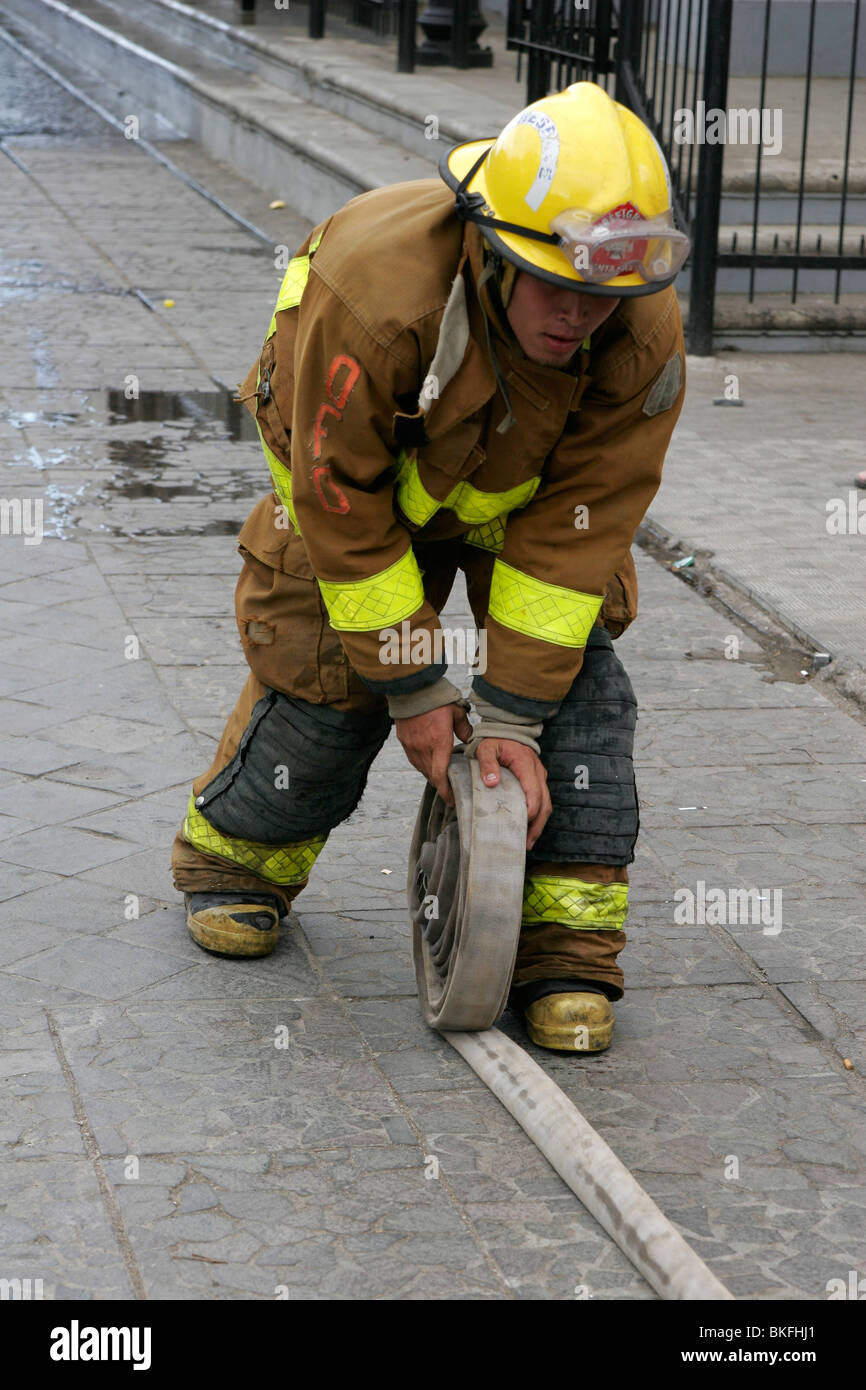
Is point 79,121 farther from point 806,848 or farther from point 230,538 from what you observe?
point 806,848

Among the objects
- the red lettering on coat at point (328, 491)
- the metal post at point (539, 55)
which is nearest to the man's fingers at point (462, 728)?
the red lettering on coat at point (328, 491)

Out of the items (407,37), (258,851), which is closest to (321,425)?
(258,851)

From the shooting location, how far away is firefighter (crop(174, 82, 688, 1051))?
2771 millimetres

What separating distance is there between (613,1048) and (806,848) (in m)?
0.96

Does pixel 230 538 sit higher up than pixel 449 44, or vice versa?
pixel 449 44

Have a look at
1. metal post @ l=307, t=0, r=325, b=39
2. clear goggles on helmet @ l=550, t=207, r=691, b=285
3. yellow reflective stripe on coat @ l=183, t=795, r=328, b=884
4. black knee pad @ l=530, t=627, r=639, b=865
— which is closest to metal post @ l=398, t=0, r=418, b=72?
metal post @ l=307, t=0, r=325, b=39

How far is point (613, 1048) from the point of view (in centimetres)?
326

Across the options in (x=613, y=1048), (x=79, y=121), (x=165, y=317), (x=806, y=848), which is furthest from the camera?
(x=79, y=121)

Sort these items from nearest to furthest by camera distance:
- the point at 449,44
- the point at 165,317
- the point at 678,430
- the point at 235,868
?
1. the point at 235,868
2. the point at 678,430
3. the point at 165,317
4. the point at 449,44

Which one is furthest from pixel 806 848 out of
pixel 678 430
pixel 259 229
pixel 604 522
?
pixel 259 229

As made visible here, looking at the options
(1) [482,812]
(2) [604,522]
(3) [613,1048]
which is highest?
(2) [604,522]

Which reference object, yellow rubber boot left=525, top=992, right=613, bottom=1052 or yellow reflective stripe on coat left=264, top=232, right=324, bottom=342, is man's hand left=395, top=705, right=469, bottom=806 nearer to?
yellow rubber boot left=525, top=992, right=613, bottom=1052

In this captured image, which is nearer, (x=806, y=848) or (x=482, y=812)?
(x=482, y=812)

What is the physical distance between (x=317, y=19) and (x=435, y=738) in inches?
494
